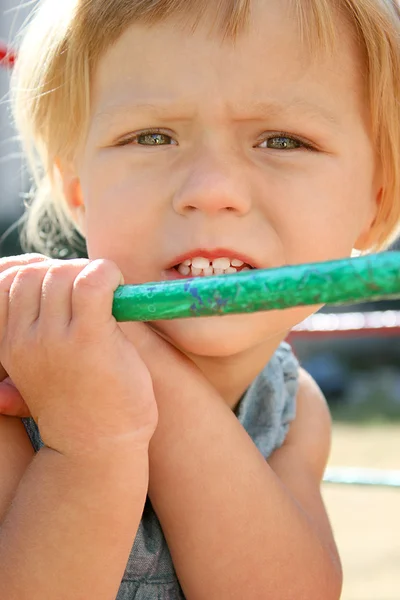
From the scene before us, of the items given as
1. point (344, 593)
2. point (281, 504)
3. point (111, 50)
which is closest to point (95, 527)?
point (281, 504)

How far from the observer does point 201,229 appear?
0.78 metres

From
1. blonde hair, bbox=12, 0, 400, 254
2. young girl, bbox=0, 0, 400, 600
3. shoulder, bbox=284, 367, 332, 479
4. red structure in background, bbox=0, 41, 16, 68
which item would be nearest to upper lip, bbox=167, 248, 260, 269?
young girl, bbox=0, 0, 400, 600

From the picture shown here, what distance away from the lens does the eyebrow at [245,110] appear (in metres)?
0.82

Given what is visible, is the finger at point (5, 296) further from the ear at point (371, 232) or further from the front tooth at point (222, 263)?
the ear at point (371, 232)

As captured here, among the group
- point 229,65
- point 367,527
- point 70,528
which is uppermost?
point 229,65

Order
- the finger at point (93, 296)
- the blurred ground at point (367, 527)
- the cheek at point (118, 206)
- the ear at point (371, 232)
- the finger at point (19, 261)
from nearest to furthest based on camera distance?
the finger at point (93, 296), the finger at point (19, 261), the cheek at point (118, 206), the ear at point (371, 232), the blurred ground at point (367, 527)

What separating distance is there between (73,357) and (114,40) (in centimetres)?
41

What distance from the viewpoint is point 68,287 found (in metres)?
0.61

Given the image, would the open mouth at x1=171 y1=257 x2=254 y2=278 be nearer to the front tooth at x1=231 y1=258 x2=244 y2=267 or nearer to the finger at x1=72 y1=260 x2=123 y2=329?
the front tooth at x1=231 y1=258 x2=244 y2=267

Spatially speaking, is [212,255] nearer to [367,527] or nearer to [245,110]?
→ [245,110]

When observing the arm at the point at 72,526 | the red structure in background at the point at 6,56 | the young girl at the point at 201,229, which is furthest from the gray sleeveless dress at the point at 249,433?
the red structure in background at the point at 6,56

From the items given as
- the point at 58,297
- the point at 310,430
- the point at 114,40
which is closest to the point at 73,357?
the point at 58,297

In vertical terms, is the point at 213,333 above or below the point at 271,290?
below

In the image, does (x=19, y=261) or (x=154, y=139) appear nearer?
(x=19, y=261)
